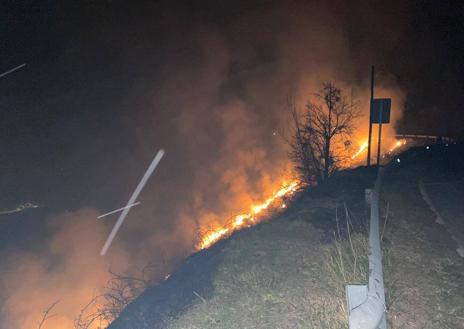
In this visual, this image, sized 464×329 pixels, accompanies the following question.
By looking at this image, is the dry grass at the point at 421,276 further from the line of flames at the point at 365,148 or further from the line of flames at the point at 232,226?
the line of flames at the point at 365,148

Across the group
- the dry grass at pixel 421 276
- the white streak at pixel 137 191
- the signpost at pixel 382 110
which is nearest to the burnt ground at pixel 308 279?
the dry grass at pixel 421 276

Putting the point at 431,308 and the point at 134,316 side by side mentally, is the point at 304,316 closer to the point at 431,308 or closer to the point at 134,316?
the point at 431,308

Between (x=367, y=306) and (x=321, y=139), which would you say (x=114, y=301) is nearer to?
(x=367, y=306)

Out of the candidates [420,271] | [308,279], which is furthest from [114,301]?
[420,271]

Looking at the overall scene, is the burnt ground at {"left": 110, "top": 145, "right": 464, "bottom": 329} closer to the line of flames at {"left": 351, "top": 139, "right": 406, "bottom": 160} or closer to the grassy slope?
the grassy slope

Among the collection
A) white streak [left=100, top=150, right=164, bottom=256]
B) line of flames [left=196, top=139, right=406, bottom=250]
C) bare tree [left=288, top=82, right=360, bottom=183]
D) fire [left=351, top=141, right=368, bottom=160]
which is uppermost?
bare tree [left=288, top=82, right=360, bottom=183]

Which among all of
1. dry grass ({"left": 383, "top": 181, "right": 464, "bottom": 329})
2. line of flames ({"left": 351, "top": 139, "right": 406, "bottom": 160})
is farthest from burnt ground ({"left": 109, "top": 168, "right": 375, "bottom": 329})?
line of flames ({"left": 351, "top": 139, "right": 406, "bottom": 160})

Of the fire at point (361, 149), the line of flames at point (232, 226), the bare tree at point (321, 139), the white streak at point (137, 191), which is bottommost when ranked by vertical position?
the white streak at point (137, 191)

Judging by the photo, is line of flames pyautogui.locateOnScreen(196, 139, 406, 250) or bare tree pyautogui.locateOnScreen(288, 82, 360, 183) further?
bare tree pyautogui.locateOnScreen(288, 82, 360, 183)

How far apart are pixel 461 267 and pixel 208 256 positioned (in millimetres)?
4088

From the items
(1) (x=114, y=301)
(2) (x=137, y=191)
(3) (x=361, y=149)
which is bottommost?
(2) (x=137, y=191)

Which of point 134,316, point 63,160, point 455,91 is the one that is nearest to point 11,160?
point 63,160

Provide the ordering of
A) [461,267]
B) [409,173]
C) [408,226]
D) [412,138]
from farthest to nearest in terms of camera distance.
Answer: [412,138] → [409,173] → [408,226] → [461,267]

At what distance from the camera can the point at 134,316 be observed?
458 centimetres
